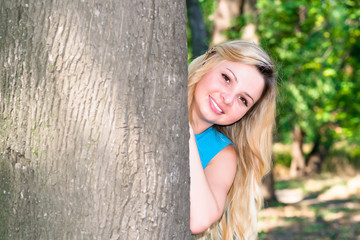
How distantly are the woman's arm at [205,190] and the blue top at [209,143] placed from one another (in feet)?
0.27

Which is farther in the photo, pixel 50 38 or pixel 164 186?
pixel 164 186

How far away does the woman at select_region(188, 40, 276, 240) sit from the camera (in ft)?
8.21

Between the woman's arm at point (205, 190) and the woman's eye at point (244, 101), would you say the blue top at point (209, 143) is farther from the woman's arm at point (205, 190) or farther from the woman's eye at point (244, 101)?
the woman's eye at point (244, 101)

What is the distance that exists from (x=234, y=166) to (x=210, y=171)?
0.21 metres

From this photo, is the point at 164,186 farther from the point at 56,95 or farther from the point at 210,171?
the point at 210,171

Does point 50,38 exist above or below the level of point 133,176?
above

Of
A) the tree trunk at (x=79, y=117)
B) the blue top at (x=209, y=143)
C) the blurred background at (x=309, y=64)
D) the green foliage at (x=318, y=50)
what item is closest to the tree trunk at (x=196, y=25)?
the blurred background at (x=309, y=64)

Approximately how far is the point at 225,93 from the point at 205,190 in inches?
23.1

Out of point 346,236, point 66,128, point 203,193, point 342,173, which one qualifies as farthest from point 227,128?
point 342,173

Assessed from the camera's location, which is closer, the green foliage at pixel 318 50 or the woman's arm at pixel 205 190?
the woman's arm at pixel 205 190

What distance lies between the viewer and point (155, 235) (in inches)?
62.4

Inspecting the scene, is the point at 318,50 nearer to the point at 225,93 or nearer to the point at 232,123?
the point at 232,123

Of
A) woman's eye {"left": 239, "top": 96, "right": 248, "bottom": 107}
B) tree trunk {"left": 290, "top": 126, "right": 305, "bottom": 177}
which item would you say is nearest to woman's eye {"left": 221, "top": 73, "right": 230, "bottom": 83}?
woman's eye {"left": 239, "top": 96, "right": 248, "bottom": 107}

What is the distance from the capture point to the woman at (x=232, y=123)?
250cm
